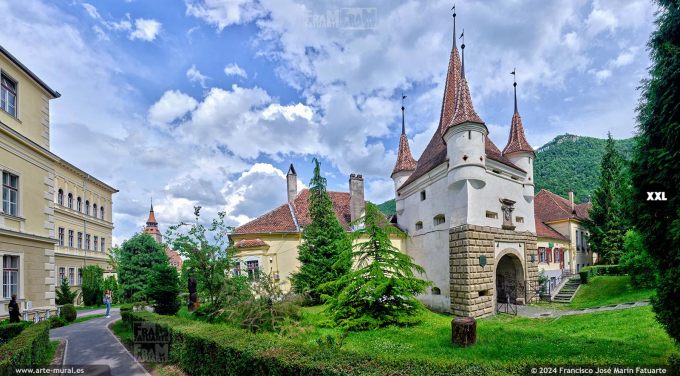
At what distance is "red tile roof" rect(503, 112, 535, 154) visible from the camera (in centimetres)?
2303

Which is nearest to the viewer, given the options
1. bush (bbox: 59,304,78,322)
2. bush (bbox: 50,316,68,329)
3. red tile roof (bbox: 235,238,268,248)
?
bush (bbox: 50,316,68,329)

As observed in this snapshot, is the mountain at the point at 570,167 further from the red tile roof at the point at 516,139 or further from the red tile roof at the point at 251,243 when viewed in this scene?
the red tile roof at the point at 251,243

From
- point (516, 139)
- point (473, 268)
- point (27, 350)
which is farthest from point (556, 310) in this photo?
point (27, 350)

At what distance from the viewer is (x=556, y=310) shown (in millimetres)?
19078

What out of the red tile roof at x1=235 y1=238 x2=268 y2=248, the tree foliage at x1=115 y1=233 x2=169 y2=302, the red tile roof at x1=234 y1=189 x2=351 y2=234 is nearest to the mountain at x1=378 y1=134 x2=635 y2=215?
the red tile roof at x1=234 y1=189 x2=351 y2=234

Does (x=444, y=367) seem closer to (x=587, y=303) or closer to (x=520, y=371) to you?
(x=520, y=371)

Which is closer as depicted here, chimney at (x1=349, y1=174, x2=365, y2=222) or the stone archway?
the stone archway

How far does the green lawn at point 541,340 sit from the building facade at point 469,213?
11.2 feet

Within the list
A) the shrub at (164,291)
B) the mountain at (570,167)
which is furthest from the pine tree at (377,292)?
the mountain at (570,167)

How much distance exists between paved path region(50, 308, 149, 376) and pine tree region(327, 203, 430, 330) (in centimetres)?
727

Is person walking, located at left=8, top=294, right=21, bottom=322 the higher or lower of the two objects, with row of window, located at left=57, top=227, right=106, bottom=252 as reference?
lower

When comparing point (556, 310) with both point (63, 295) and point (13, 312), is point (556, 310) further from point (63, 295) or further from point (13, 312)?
point (63, 295)

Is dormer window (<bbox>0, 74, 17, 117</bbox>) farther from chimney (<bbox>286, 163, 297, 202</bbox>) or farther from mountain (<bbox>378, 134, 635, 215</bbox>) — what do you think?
mountain (<bbox>378, 134, 635, 215</bbox>)

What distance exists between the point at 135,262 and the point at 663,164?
1442 inches
